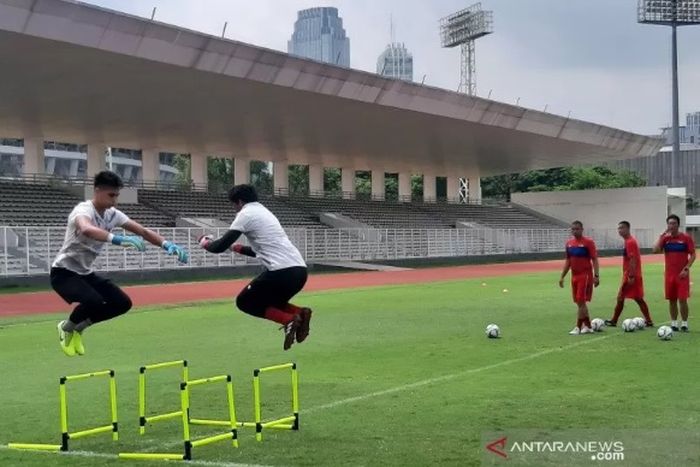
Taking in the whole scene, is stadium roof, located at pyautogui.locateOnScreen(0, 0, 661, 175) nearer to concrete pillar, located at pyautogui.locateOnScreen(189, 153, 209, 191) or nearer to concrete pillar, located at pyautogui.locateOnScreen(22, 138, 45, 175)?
concrete pillar, located at pyautogui.locateOnScreen(22, 138, 45, 175)

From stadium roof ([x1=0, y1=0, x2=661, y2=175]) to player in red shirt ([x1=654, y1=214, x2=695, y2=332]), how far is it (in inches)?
712

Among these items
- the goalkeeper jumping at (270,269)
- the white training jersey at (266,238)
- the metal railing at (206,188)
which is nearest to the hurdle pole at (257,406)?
the goalkeeper jumping at (270,269)

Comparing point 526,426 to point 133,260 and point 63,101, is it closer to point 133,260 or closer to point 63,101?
point 133,260

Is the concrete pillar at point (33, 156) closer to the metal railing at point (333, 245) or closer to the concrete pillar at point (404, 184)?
the metal railing at point (333, 245)

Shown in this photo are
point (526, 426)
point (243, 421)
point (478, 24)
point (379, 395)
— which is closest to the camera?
point (526, 426)

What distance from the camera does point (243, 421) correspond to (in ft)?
29.6

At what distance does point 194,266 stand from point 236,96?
7.16 meters

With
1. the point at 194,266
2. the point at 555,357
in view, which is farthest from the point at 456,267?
the point at 555,357

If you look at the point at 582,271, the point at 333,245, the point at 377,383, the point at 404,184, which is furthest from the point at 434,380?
the point at 404,184

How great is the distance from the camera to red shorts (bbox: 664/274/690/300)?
52.9ft

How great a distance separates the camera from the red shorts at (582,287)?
52.9ft

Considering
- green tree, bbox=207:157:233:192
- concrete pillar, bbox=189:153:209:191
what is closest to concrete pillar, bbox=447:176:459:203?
green tree, bbox=207:157:233:192

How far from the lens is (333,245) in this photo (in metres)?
45.5

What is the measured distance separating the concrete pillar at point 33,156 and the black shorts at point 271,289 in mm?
37900
